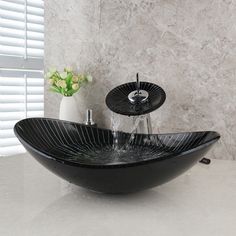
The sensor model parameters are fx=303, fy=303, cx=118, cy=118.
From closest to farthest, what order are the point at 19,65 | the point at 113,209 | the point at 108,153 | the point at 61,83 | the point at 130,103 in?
1. the point at 113,209
2. the point at 108,153
3. the point at 130,103
4. the point at 61,83
5. the point at 19,65

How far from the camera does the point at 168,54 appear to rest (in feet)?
3.76

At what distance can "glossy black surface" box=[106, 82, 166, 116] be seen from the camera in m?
1.00

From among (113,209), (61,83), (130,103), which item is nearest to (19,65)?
(61,83)

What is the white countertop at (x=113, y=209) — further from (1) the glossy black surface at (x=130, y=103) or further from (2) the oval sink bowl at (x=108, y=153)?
(1) the glossy black surface at (x=130, y=103)

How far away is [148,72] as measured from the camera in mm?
1192

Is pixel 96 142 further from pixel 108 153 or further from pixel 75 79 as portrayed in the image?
pixel 75 79

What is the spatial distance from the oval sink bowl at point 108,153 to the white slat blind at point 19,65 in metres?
0.91

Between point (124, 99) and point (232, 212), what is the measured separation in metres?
0.56

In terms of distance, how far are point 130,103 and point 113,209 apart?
0.48 m

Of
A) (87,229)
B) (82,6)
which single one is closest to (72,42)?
(82,6)

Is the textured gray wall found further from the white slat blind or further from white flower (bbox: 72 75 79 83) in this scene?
the white slat blind

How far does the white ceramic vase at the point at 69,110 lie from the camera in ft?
4.12

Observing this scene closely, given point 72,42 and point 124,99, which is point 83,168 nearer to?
point 124,99

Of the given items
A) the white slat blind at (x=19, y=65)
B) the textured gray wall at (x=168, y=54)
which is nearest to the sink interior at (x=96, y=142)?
the textured gray wall at (x=168, y=54)
